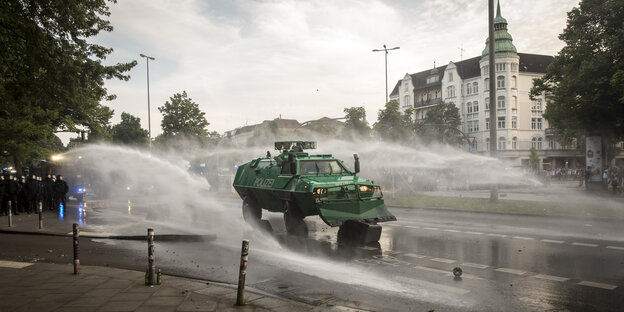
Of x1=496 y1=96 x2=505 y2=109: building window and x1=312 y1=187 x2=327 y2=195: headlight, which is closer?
x1=312 y1=187 x2=327 y2=195: headlight

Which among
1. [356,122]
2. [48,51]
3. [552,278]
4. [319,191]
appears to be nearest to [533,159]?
[356,122]

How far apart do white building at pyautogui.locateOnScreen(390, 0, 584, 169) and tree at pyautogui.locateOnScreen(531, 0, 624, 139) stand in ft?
121

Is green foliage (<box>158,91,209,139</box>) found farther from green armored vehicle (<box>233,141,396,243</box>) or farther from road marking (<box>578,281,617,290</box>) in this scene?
road marking (<box>578,281,617,290</box>)

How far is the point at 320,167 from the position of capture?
44.1ft

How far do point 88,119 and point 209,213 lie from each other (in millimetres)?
12821

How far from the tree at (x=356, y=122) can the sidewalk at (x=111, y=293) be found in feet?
136

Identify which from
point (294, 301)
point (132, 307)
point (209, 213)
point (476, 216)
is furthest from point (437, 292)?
point (209, 213)

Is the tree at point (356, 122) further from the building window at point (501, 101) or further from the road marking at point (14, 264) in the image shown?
the road marking at point (14, 264)

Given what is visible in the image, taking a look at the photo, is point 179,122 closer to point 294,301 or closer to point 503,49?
point 503,49

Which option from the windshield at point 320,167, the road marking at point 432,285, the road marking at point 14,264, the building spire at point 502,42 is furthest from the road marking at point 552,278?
the building spire at point 502,42

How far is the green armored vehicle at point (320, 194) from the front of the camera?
1178 centimetres

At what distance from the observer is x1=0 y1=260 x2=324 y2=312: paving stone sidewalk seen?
248 inches

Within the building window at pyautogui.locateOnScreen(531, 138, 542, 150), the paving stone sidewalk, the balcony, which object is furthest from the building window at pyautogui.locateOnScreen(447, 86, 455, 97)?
the paving stone sidewalk

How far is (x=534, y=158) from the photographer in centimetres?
6531
